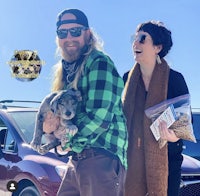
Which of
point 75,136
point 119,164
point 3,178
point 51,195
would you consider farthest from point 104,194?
point 3,178

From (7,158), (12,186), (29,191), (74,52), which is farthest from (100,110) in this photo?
(7,158)

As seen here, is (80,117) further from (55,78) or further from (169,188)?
(169,188)

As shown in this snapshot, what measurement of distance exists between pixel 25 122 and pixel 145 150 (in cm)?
267

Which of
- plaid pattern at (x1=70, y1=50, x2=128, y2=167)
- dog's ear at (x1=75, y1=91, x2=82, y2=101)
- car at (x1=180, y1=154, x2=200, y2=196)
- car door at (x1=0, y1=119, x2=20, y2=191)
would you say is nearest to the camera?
plaid pattern at (x1=70, y1=50, x2=128, y2=167)

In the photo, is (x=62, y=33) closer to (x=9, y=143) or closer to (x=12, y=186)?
(x=12, y=186)

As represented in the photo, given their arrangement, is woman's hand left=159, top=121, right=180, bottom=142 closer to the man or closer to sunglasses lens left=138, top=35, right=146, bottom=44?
the man

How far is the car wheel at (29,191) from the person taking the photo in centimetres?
486

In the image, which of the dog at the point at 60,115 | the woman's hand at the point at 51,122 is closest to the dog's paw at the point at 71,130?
the dog at the point at 60,115

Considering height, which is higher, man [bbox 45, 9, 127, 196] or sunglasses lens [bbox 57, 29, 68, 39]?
sunglasses lens [bbox 57, 29, 68, 39]

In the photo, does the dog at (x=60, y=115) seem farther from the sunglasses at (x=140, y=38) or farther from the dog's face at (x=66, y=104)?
the sunglasses at (x=140, y=38)

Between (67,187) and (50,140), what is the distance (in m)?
0.31

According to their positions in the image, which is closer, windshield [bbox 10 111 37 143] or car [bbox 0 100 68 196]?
car [bbox 0 100 68 196]

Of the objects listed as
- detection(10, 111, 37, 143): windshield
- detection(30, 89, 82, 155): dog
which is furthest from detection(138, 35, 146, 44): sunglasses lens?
detection(10, 111, 37, 143): windshield

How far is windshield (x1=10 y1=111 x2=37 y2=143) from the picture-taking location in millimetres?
5562
